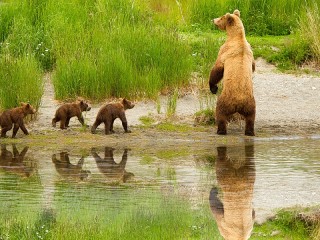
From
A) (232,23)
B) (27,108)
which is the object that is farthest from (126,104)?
(232,23)

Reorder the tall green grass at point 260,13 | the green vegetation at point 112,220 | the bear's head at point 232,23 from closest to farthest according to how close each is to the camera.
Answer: the green vegetation at point 112,220, the bear's head at point 232,23, the tall green grass at point 260,13

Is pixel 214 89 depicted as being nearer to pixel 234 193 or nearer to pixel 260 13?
pixel 234 193

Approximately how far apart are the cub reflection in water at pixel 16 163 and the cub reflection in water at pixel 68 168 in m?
0.33

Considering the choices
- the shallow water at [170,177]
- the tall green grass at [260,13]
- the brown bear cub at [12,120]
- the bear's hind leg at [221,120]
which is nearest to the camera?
the shallow water at [170,177]

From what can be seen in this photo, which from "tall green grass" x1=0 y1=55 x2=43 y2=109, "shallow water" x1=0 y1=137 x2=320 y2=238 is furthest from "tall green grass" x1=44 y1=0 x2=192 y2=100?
"shallow water" x1=0 y1=137 x2=320 y2=238

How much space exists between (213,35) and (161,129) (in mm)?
4796

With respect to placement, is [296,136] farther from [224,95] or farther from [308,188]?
[308,188]

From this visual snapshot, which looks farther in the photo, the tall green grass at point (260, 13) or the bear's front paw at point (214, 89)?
the tall green grass at point (260, 13)

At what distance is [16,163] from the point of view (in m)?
14.4

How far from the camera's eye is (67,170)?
13.9m

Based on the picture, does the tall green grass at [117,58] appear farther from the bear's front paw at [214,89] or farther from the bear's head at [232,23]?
the bear's head at [232,23]

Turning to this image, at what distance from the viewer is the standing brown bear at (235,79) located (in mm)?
16359

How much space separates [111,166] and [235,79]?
9.78 ft

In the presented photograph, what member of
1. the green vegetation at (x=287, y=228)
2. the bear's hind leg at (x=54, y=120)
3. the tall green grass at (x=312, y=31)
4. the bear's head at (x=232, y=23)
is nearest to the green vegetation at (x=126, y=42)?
the tall green grass at (x=312, y=31)
